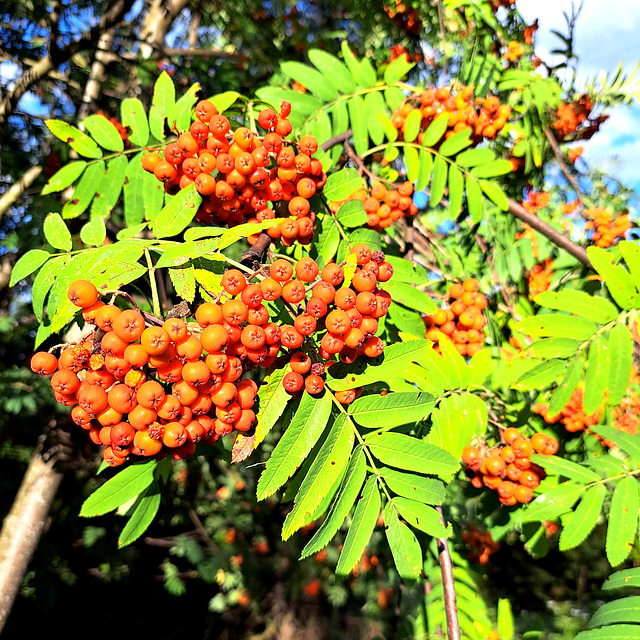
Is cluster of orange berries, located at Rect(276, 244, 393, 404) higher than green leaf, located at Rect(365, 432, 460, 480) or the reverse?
higher

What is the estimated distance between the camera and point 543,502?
181cm

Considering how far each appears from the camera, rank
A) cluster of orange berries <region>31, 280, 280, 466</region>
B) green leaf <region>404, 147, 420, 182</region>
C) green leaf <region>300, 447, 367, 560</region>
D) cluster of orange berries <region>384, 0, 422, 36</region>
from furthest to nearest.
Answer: cluster of orange berries <region>384, 0, 422, 36</region>
green leaf <region>404, 147, 420, 182</region>
green leaf <region>300, 447, 367, 560</region>
cluster of orange berries <region>31, 280, 280, 466</region>

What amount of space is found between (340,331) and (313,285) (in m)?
0.16

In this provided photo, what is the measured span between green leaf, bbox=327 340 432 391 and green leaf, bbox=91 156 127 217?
132 cm

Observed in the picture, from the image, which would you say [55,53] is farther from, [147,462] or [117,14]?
[147,462]

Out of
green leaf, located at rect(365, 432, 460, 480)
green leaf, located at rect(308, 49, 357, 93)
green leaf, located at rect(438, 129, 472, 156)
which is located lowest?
green leaf, located at rect(365, 432, 460, 480)

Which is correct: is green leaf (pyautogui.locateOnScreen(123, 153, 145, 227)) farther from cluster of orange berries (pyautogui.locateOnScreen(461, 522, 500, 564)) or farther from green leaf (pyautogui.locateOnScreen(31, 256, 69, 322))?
cluster of orange berries (pyautogui.locateOnScreen(461, 522, 500, 564))

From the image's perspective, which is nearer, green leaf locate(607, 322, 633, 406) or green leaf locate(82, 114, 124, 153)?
green leaf locate(607, 322, 633, 406)

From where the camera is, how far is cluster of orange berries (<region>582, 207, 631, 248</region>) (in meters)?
3.19

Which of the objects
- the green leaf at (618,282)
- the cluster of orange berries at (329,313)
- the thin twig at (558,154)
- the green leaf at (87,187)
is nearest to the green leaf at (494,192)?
the green leaf at (618,282)

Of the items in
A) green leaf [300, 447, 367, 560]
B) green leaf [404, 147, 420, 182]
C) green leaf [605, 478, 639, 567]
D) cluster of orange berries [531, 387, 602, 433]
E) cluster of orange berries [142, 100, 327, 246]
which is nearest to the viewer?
green leaf [300, 447, 367, 560]

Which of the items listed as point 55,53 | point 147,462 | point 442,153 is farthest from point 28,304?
point 442,153

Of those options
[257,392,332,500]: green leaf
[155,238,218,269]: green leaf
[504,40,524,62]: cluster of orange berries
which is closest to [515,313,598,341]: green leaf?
[257,392,332,500]: green leaf

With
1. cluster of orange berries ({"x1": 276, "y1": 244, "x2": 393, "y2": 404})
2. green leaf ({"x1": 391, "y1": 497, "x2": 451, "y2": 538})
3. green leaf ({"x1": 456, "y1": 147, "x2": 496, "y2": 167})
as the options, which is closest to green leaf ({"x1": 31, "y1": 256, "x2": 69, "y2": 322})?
cluster of orange berries ({"x1": 276, "y1": 244, "x2": 393, "y2": 404})
